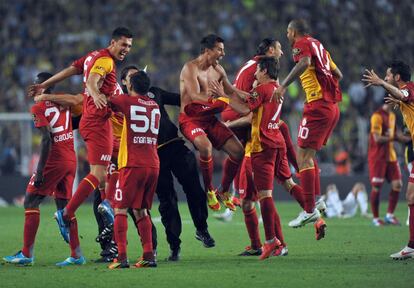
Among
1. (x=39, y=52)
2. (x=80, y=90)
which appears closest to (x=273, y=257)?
(x=80, y=90)

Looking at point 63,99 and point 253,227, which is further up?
point 63,99

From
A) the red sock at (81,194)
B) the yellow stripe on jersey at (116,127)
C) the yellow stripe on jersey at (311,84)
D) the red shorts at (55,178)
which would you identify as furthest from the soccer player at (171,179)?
the yellow stripe on jersey at (311,84)

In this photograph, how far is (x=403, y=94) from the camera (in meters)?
12.6

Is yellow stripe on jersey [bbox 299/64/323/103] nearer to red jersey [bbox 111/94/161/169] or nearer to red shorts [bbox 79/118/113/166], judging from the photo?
red shorts [bbox 79/118/113/166]

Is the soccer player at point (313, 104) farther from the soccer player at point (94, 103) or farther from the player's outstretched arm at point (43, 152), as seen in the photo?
the player's outstretched arm at point (43, 152)

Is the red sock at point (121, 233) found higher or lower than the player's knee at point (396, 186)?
lower

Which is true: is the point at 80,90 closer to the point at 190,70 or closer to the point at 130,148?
the point at 190,70

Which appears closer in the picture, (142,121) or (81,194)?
(142,121)

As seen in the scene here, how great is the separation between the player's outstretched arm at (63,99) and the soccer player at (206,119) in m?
1.40

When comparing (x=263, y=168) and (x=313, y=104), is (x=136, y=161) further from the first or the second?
(x=313, y=104)

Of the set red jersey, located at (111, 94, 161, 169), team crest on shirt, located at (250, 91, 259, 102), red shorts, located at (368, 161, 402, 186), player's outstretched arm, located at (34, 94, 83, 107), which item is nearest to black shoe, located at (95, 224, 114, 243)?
red jersey, located at (111, 94, 161, 169)

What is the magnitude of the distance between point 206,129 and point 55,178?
2.13 metres

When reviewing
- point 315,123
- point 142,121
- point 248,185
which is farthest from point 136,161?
point 315,123

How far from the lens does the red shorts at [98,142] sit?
42.1 ft
